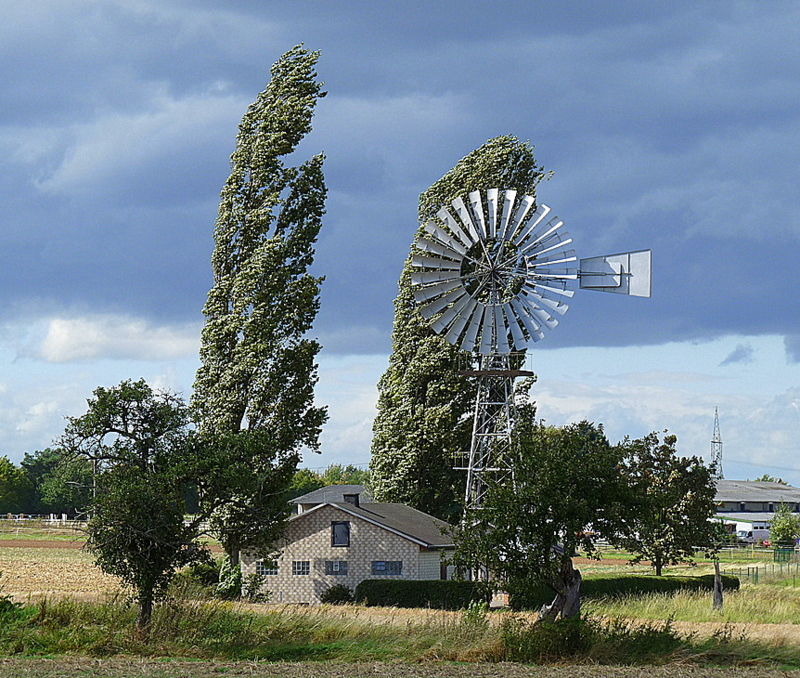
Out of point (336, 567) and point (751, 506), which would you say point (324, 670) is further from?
point (751, 506)

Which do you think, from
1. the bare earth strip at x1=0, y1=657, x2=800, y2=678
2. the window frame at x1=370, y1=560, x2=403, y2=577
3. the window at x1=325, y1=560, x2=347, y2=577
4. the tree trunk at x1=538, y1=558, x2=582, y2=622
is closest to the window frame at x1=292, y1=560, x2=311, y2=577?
the window at x1=325, y1=560, x2=347, y2=577

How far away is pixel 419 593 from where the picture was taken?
3934 cm

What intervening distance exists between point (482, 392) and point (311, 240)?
10.1 metres

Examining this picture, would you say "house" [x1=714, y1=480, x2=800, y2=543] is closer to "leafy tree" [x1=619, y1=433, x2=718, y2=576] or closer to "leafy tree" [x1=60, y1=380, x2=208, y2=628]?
"leafy tree" [x1=619, y1=433, x2=718, y2=576]

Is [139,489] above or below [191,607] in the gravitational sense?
above

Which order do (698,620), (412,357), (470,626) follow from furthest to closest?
(412,357)
(698,620)
(470,626)

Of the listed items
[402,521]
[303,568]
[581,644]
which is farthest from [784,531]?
[581,644]

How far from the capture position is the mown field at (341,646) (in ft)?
65.5

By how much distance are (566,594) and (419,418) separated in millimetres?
25766

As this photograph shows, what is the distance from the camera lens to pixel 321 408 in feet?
133

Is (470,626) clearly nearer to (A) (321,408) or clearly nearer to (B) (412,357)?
(A) (321,408)

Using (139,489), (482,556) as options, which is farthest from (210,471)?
(482,556)

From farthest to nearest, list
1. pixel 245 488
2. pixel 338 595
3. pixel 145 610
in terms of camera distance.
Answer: pixel 338 595, pixel 245 488, pixel 145 610

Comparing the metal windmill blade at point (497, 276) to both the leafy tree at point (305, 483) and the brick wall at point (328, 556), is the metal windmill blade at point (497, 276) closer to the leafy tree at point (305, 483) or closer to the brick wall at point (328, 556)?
the brick wall at point (328, 556)
